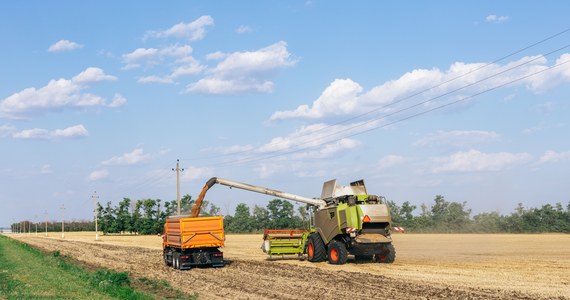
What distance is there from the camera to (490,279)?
21.5 metres

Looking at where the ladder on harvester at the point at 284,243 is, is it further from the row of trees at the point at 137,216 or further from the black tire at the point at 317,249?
the row of trees at the point at 137,216

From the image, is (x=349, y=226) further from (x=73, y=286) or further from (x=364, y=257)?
(x=73, y=286)

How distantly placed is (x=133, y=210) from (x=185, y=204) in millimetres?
11335

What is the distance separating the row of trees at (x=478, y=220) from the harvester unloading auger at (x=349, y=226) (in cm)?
6254

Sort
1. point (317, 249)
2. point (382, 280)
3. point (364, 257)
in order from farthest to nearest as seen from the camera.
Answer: point (364, 257) < point (317, 249) < point (382, 280)

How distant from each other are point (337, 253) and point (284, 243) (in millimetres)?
4634

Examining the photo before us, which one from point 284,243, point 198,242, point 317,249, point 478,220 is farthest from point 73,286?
point 478,220

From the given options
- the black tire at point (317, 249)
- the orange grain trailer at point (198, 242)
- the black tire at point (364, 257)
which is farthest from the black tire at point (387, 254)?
the orange grain trailer at point (198, 242)

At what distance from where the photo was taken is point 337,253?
29266 millimetres

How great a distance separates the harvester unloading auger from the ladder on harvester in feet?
3.15

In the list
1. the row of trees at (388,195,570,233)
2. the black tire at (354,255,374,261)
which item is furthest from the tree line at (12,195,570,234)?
the black tire at (354,255,374,261)

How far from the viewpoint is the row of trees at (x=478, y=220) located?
85262 millimetres

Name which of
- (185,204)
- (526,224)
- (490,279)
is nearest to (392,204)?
(526,224)

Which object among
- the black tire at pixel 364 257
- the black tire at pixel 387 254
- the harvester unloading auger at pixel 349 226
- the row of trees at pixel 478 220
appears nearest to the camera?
the harvester unloading auger at pixel 349 226
